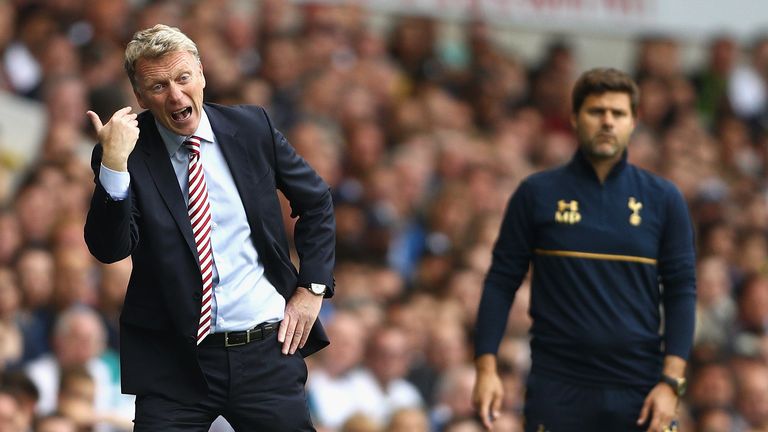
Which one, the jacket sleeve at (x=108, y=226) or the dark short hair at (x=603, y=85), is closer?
the jacket sleeve at (x=108, y=226)

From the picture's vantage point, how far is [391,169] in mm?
11281

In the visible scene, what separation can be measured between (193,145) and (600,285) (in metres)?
1.98

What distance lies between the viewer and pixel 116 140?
460 cm

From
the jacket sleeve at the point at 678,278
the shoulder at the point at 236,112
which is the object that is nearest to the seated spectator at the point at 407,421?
the jacket sleeve at the point at 678,278

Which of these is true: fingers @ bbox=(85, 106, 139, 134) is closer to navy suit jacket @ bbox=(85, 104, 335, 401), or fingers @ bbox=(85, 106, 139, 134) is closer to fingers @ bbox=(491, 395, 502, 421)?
navy suit jacket @ bbox=(85, 104, 335, 401)

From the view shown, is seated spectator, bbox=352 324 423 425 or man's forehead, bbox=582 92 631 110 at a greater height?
man's forehead, bbox=582 92 631 110

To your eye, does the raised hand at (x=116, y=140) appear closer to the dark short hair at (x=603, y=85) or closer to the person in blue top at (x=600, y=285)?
the person in blue top at (x=600, y=285)

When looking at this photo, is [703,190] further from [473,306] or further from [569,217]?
[569,217]

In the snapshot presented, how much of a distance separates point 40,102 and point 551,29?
6429mm

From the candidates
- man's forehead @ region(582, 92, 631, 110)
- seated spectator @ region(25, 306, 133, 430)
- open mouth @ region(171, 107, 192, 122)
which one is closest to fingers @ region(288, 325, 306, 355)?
open mouth @ region(171, 107, 192, 122)

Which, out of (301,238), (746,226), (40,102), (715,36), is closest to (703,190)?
(746,226)

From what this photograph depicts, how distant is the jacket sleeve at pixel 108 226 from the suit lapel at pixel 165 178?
198 mm

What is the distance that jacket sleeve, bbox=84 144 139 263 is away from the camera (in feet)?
15.0

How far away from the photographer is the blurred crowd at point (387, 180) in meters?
8.50
